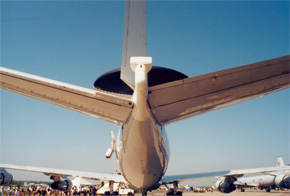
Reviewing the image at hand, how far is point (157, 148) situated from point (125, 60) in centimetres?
328

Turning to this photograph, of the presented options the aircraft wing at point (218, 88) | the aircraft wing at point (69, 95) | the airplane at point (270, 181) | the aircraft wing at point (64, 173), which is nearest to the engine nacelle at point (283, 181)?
the airplane at point (270, 181)

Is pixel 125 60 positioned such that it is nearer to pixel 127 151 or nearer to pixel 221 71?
pixel 221 71

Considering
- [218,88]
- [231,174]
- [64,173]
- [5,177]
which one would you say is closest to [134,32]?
[218,88]

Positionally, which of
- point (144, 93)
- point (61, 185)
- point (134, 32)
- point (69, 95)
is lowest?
point (61, 185)

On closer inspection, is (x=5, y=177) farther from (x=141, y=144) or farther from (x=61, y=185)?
(x=141, y=144)

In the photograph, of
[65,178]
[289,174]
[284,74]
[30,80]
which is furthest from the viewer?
[289,174]

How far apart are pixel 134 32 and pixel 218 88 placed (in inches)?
105

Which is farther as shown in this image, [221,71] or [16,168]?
[16,168]

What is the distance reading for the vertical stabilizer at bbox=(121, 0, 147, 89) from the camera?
22.0 ft

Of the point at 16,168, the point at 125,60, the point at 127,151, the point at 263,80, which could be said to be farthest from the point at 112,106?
the point at 16,168

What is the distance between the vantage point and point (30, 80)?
232 inches

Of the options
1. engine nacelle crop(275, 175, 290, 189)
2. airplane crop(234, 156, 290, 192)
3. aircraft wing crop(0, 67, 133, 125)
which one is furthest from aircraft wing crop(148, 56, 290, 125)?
airplane crop(234, 156, 290, 192)

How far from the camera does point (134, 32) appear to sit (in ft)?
22.0

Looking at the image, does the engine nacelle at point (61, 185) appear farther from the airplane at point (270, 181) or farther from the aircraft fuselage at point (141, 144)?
the airplane at point (270, 181)
